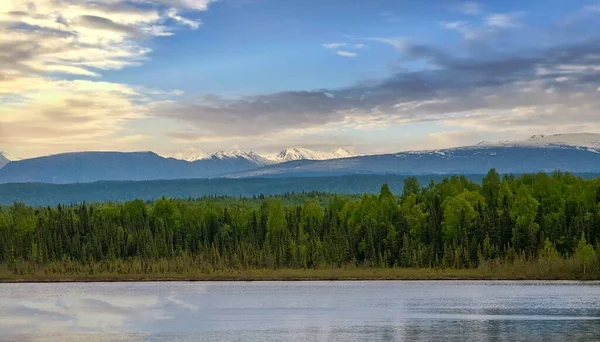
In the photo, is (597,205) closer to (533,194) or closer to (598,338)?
(533,194)

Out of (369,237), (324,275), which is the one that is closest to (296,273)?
(324,275)

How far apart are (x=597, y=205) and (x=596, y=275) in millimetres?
19896

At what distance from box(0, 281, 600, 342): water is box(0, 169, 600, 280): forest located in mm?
19909

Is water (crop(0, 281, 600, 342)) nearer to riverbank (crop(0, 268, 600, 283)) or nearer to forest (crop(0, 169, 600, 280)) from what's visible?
riverbank (crop(0, 268, 600, 283))

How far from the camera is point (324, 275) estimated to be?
160 metres

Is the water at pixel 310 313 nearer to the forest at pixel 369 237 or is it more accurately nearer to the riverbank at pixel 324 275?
the riverbank at pixel 324 275

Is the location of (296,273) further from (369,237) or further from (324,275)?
(369,237)

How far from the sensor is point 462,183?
194 m

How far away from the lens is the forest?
6181 inches

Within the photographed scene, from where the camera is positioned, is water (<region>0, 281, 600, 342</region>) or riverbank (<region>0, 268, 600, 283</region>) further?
riverbank (<region>0, 268, 600, 283</region>)

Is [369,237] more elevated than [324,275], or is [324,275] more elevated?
[369,237]

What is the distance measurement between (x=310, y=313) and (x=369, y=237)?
252 feet

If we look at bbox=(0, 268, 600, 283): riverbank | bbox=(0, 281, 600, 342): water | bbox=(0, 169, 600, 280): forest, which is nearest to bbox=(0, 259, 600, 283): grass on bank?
bbox=(0, 268, 600, 283): riverbank

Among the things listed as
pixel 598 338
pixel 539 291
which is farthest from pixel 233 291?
pixel 598 338
